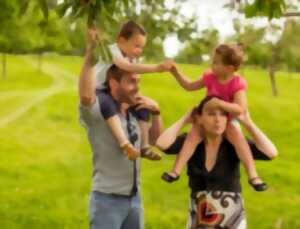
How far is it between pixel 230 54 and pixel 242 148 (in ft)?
1.99

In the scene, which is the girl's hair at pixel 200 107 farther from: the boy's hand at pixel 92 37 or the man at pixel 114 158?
the boy's hand at pixel 92 37

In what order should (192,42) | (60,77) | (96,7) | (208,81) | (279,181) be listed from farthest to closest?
(60,77), (279,181), (192,42), (208,81), (96,7)

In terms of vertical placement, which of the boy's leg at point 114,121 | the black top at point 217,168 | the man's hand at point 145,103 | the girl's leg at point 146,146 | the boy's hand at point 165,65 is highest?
the boy's hand at point 165,65

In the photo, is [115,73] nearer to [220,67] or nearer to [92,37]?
[220,67]

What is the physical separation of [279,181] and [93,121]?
1048 centimetres

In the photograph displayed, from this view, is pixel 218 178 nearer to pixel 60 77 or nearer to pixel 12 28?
pixel 12 28

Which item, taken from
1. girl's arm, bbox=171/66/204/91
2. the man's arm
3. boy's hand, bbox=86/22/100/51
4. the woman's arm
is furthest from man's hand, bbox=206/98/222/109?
boy's hand, bbox=86/22/100/51

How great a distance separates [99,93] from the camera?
16.8ft

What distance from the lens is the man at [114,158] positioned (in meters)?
5.02

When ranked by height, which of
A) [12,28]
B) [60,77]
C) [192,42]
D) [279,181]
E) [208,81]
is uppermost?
[208,81]

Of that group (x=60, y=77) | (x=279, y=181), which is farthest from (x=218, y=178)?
(x=60, y=77)

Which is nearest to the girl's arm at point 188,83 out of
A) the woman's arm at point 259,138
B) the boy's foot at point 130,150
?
the woman's arm at point 259,138

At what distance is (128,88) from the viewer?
197 inches

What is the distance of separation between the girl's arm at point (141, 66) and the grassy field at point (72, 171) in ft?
17.8
